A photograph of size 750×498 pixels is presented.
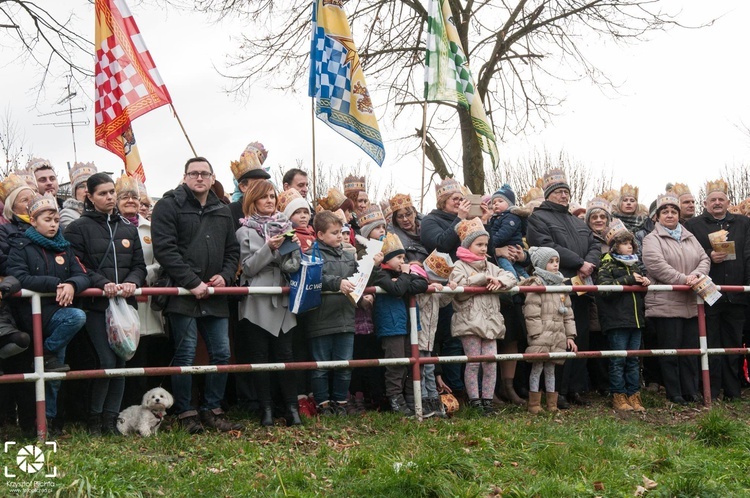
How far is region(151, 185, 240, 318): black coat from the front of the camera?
7949 millimetres

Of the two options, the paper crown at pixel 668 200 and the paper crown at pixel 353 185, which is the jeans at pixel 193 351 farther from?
the paper crown at pixel 668 200

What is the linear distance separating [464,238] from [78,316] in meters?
3.75

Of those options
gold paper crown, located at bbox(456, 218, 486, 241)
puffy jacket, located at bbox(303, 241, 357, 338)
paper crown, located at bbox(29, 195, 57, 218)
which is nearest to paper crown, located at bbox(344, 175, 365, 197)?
gold paper crown, located at bbox(456, 218, 486, 241)

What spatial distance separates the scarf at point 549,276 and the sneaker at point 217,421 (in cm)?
351

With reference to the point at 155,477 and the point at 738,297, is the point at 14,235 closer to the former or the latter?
the point at 155,477

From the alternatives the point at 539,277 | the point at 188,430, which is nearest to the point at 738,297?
the point at 539,277

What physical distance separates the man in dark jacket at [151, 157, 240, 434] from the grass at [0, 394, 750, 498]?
43 cm

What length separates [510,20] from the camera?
862 inches

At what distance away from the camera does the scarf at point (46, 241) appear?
300 inches

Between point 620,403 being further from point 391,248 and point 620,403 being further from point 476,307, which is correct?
point 391,248

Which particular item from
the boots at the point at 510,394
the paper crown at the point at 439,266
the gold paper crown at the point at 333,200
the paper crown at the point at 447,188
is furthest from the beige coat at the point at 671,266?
the gold paper crown at the point at 333,200

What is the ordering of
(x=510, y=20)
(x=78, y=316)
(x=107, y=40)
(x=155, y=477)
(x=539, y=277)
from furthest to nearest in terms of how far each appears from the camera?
(x=510, y=20), (x=107, y=40), (x=539, y=277), (x=78, y=316), (x=155, y=477)

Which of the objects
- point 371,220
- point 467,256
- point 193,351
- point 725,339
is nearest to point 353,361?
point 193,351

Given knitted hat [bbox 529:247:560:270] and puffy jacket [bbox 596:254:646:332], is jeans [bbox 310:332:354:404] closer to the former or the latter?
knitted hat [bbox 529:247:560:270]
